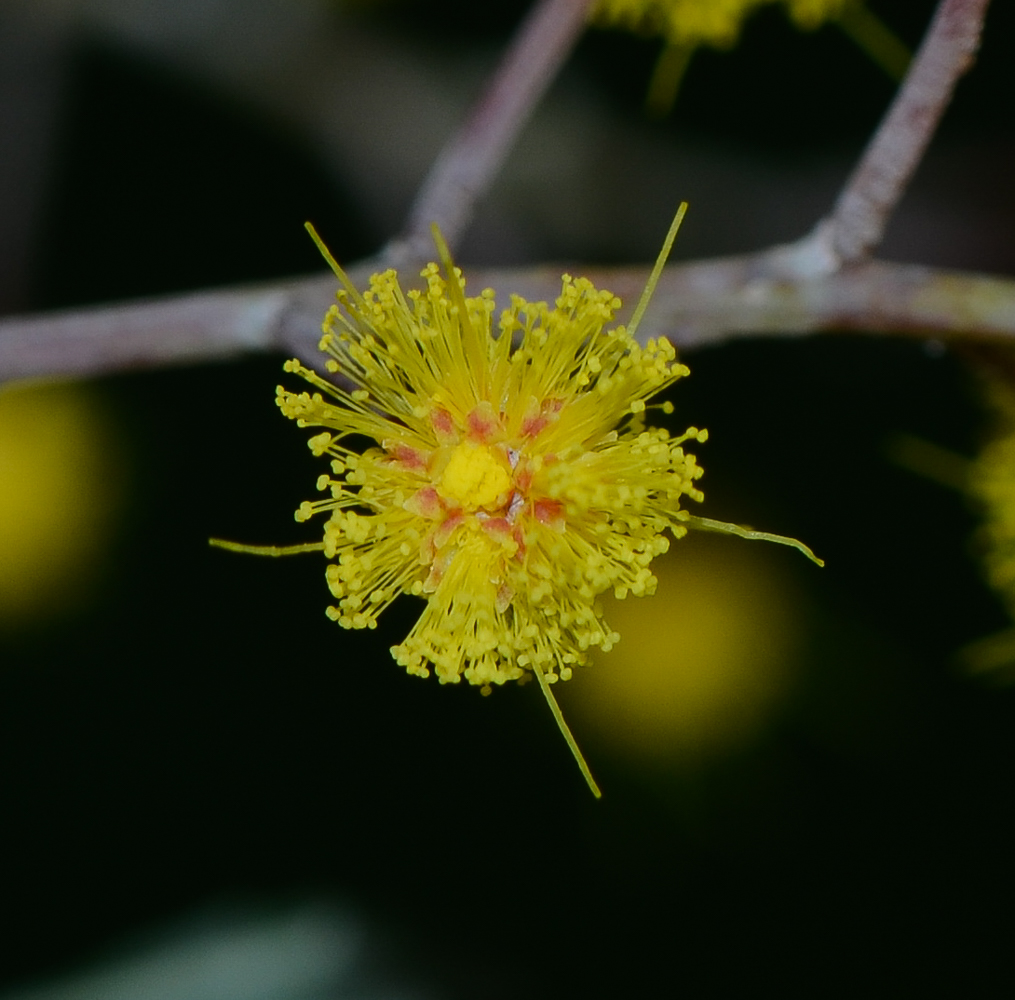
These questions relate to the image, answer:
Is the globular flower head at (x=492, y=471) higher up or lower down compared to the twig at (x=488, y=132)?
lower down

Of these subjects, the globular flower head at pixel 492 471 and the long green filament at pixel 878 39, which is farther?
the long green filament at pixel 878 39

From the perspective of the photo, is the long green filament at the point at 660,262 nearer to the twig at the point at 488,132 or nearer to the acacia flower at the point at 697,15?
the twig at the point at 488,132

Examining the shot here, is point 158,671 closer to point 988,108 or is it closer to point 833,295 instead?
point 833,295

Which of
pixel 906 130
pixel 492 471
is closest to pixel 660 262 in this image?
pixel 492 471

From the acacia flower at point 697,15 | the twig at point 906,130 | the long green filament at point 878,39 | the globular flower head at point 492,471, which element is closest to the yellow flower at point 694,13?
the acacia flower at point 697,15

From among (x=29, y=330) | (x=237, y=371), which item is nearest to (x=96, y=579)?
(x=237, y=371)

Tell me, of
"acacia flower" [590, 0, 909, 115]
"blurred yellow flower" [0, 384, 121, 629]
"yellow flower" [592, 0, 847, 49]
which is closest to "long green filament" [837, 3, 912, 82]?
"acacia flower" [590, 0, 909, 115]
